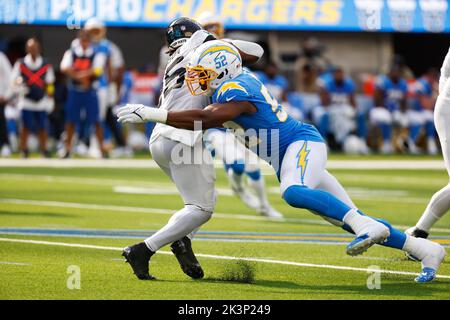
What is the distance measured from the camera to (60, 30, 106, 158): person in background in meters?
19.0

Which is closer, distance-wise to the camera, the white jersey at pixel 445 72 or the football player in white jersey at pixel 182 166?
the football player in white jersey at pixel 182 166

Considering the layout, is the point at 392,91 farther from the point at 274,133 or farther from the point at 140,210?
the point at 274,133

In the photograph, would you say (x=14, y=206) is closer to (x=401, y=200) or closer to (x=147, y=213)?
(x=147, y=213)

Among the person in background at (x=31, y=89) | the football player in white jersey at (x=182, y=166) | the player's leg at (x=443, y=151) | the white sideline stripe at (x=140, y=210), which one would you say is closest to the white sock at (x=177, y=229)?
the football player in white jersey at (x=182, y=166)

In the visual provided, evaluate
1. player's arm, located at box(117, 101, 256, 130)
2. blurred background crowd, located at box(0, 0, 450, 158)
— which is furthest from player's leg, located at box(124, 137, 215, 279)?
blurred background crowd, located at box(0, 0, 450, 158)

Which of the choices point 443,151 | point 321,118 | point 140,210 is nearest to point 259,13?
point 321,118

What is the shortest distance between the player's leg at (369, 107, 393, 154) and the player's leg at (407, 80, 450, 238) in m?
15.3

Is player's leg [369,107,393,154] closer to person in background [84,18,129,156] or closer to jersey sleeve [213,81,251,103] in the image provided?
person in background [84,18,129,156]

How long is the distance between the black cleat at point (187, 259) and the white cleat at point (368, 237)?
119cm

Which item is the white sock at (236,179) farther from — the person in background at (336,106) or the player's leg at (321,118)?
the player's leg at (321,118)

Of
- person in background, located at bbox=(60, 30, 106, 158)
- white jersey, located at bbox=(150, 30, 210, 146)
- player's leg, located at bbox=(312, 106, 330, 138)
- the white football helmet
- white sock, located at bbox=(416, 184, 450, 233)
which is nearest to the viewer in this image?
the white football helmet

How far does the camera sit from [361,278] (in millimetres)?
7383

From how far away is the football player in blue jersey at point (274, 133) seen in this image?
688cm

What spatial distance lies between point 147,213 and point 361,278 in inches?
189
